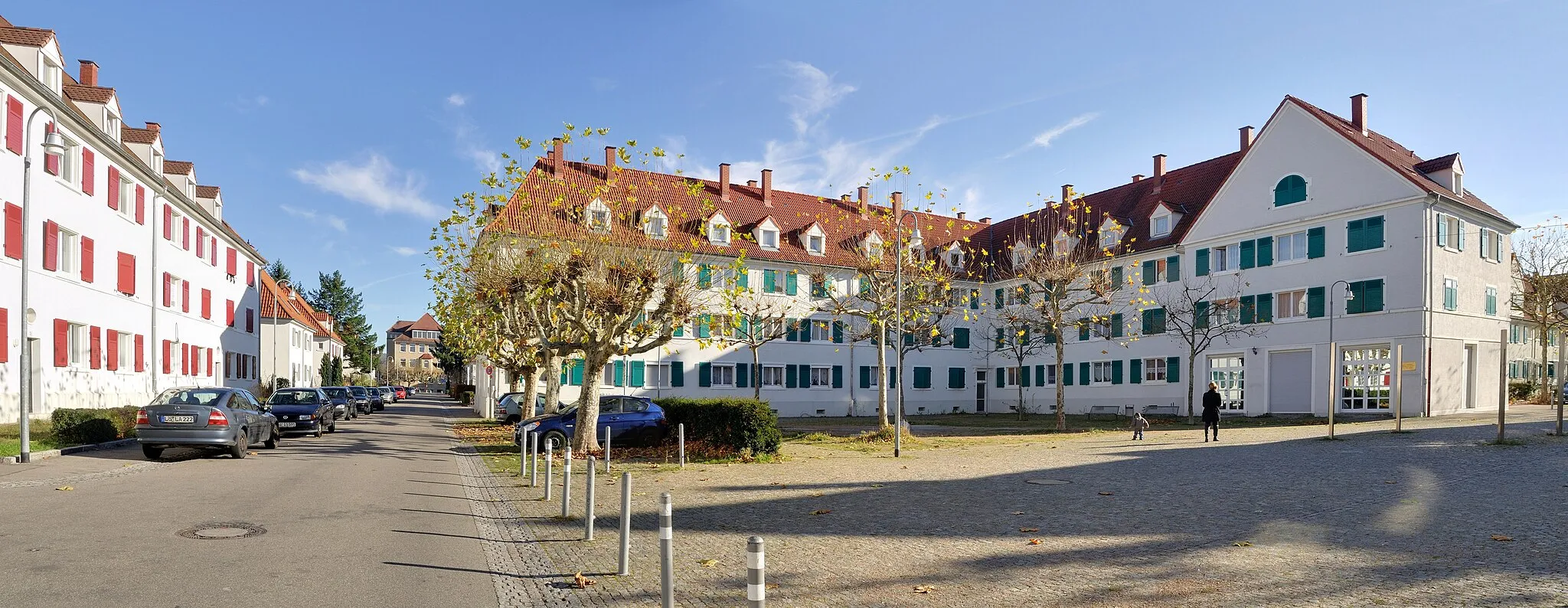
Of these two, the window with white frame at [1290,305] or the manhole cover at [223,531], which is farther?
the window with white frame at [1290,305]

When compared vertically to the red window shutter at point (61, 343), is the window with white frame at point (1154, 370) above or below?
below

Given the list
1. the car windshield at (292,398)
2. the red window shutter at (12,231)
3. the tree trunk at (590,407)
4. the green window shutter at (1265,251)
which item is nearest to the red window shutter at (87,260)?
the red window shutter at (12,231)

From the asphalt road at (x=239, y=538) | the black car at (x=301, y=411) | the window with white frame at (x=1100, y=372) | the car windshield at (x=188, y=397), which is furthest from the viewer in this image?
the window with white frame at (x=1100, y=372)

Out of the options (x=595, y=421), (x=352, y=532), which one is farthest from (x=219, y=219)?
(x=352, y=532)

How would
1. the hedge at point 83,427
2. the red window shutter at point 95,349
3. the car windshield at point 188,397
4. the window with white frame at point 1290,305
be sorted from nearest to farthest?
the car windshield at point 188,397 → the hedge at point 83,427 → the red window shutter at point 95,349 → the window with white frame at point 1290,305

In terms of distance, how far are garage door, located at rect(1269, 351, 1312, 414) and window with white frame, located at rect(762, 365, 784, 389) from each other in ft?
73.3

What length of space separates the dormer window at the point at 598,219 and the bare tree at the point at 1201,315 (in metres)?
24.0

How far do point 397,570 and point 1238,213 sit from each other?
39.9m

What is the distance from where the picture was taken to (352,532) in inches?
417

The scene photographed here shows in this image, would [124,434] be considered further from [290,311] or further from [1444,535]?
[290,311]

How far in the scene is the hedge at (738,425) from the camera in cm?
2039

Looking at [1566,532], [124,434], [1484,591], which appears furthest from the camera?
[124,434]

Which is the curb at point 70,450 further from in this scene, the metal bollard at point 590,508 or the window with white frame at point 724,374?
the window with white frame at point 724,374

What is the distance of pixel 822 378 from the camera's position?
5216 centimetres
